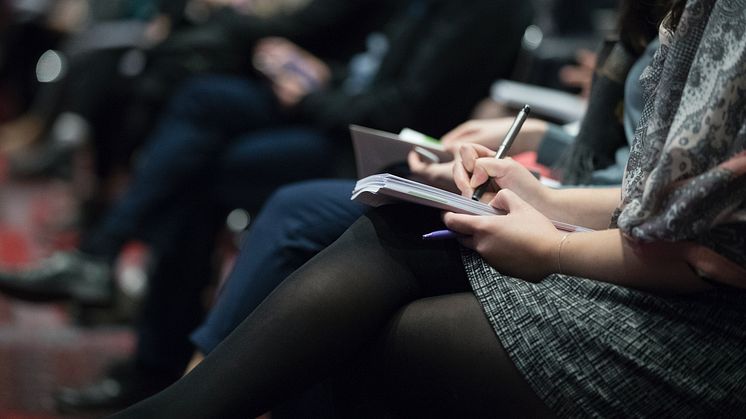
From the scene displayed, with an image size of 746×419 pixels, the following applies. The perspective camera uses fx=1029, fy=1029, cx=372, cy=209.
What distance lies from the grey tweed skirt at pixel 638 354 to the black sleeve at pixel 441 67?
1.25 m

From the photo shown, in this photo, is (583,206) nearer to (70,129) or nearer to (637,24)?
(637,24)

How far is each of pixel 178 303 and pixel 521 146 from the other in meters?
1.01

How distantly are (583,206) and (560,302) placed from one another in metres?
0.23

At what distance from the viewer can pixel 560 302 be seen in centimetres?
102

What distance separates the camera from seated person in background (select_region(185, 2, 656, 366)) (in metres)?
1.34

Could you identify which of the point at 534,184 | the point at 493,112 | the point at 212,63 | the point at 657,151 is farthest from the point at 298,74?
the point at 657,151

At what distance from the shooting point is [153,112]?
324cm

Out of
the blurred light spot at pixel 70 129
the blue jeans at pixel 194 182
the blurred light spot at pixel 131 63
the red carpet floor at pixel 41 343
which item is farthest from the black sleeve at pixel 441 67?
the blurred light spot at pixel 70 129

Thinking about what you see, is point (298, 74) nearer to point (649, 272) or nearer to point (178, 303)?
point (178, 303)

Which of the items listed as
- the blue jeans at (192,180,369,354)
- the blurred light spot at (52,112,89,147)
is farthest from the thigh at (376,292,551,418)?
the blurred light spot at (52,112,89,147)

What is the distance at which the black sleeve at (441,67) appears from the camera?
7.16ft

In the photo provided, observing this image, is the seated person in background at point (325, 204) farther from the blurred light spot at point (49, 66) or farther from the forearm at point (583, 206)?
the blurred light spot at point (49, 66)

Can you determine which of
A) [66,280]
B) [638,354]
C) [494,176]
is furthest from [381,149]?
[66,280]

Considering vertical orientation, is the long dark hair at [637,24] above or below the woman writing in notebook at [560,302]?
above
